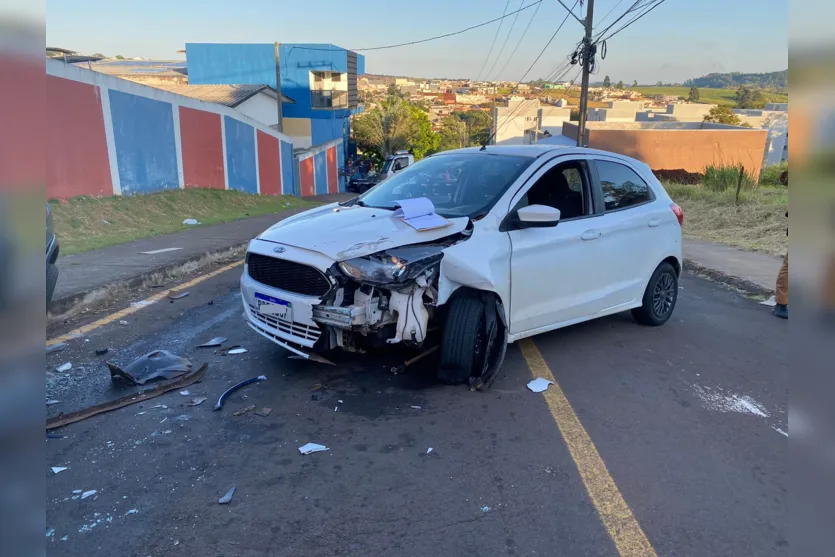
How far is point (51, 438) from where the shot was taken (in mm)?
3547

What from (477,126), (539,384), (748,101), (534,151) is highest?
(748,101)

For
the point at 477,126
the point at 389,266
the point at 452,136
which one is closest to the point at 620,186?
the point at 389,266

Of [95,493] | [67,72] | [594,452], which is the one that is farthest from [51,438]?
[67,72]

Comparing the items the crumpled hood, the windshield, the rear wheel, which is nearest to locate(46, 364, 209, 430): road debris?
the crumpled hood

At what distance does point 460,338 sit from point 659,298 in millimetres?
2930

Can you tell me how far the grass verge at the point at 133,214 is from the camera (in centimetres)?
1045

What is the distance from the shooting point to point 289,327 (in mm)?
4406

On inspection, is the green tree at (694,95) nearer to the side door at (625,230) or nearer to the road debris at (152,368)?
the side door at (625,230)

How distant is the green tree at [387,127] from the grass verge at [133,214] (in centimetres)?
3461

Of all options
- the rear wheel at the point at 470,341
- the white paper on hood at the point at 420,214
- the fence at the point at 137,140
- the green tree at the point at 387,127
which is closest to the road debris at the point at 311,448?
the rear wheel at the point at 470,341

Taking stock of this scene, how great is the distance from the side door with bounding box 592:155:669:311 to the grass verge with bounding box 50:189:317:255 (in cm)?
768

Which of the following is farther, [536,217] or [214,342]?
[214,342]

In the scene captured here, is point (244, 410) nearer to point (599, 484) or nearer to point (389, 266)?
point (389, 266)

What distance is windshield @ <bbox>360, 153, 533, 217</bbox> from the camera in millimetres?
4883
